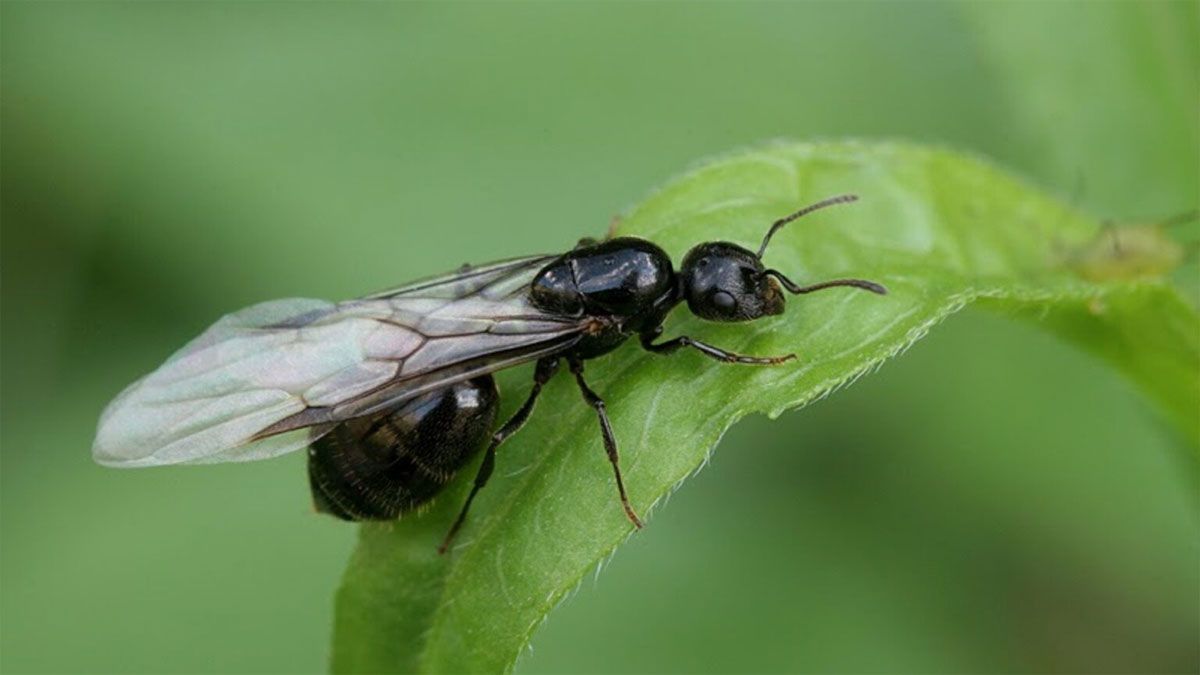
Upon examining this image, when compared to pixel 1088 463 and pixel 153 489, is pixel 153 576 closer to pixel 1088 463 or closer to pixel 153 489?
pixel 153 489

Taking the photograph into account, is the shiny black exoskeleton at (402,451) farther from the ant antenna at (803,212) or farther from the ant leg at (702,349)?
the ant antenna at (803,212)

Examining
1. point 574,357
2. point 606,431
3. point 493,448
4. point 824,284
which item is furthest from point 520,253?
point 606,431

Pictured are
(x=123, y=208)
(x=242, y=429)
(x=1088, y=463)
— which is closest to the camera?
(x=242, y=429)

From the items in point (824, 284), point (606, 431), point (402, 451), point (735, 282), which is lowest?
point (606, 431)

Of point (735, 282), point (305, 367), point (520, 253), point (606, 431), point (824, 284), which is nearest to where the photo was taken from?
point (606, 431)

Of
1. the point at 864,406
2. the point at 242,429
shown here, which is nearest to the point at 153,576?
the point at 242,429

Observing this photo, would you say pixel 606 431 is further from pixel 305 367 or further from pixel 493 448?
pixel 305 367

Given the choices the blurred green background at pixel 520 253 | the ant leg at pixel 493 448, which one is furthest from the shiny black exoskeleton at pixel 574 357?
the blurred green background at pixel 520 253
